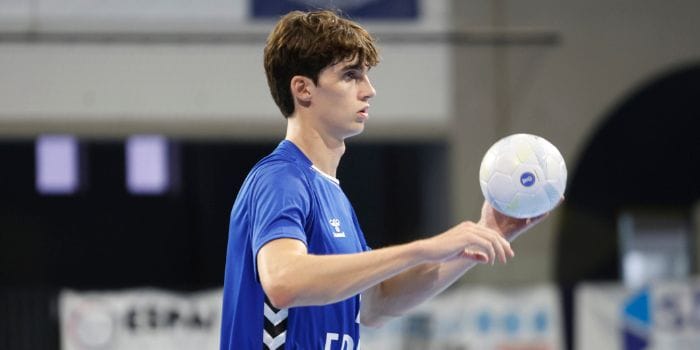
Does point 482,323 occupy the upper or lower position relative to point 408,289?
lower

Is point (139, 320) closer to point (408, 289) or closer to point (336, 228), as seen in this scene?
point (408, 289)

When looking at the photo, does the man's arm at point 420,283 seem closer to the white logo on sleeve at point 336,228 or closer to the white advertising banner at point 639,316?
the white logo on sleeve at point 336,228

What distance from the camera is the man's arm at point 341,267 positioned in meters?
2.91

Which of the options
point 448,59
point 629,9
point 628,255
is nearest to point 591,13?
point 629,9

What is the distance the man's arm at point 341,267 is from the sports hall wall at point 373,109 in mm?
7937

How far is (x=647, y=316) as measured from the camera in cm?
991

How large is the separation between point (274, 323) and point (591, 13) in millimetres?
9071

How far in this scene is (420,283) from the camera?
3.73 metres

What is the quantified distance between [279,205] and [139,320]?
6617mm

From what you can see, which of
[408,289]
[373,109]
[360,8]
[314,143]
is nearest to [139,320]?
[373,109]

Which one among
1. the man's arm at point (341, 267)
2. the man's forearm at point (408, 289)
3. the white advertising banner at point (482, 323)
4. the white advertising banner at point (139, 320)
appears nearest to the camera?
the man's arm at point (341, 267)

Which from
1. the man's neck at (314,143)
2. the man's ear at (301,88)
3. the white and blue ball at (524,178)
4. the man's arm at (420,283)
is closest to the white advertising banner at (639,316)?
the man's arm at (420,283)

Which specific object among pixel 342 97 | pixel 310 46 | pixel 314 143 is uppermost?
pixel 310 46

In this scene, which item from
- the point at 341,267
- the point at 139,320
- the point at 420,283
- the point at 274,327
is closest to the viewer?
the point at 341,267
